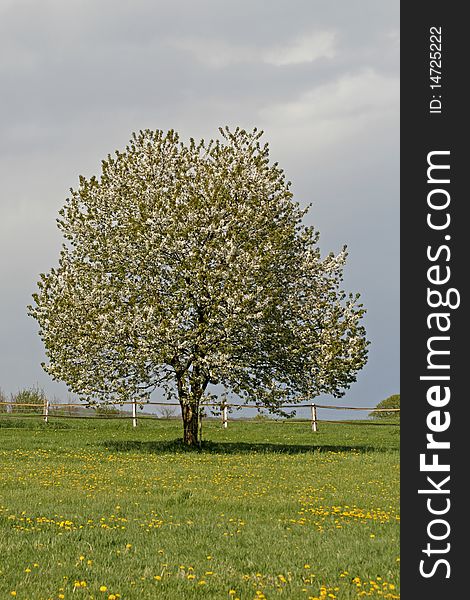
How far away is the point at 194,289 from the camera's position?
97.0 feet

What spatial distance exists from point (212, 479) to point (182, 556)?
10.1 metres

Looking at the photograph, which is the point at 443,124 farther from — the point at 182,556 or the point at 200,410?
the point at 200,410

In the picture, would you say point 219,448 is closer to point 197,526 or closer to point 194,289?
point 194,289

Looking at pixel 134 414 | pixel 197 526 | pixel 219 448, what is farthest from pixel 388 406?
pixel 197 526

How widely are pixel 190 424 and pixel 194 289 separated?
6359 millimetres

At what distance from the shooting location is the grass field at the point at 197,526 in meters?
9.20

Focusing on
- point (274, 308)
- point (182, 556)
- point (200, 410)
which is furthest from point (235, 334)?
point (182, 556)

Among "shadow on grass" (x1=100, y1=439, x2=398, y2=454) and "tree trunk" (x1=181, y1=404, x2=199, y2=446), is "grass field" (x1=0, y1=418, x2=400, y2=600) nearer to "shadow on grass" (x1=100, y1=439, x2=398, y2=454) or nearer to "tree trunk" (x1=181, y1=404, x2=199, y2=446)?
"shadow on grass" (x1=100, y1=439, x2=398, y2=454)

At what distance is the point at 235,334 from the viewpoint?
2973cm

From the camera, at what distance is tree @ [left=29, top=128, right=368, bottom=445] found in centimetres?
2941

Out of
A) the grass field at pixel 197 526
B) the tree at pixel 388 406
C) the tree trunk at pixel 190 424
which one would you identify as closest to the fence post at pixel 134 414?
the tree trunk at pixel 190 424

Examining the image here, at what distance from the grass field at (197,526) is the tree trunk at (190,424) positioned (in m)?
3.40

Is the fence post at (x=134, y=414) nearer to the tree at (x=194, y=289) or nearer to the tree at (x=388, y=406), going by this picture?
the tree at (x=194, y=289)

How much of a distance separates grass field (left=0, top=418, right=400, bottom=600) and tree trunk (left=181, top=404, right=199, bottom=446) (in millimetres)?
3402
